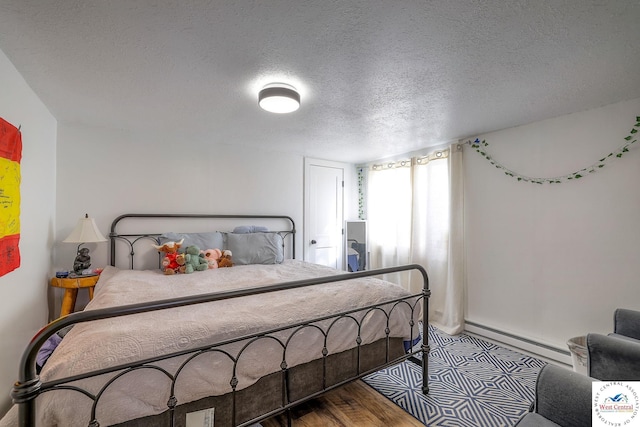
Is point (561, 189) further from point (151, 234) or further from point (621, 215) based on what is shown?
point (151, 234)

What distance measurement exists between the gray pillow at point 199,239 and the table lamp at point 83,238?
593 millimetres

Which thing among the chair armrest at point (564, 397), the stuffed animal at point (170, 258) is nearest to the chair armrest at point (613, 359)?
the chair armrest at point (564, 397)

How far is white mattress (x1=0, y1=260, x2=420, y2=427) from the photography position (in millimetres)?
1103

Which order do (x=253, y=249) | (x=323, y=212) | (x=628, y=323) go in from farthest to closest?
(x=323, y=212) → (x=253, y=249) → (x=628, y=323)

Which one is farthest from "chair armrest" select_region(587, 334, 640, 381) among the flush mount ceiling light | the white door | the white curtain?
the white door

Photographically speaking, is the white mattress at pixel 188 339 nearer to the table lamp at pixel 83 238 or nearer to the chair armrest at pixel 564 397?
the table lamp at pixel 83 238

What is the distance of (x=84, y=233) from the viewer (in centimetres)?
254

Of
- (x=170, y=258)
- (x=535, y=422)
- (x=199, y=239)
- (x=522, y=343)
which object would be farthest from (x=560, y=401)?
(x=199, y=239)

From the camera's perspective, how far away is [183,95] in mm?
2148

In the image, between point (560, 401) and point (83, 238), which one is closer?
point (560, 401)

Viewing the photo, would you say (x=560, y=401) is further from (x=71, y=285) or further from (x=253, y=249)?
(x=71, y=285)

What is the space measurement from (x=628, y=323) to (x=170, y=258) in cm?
366

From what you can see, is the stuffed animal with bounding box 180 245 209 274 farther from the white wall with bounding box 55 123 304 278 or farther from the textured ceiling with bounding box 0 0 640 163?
the textured ceiling with bounding box 0 0 640 163

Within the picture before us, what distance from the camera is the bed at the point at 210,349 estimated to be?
1055mm
